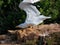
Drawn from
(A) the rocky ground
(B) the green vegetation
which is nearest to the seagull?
(A) the rocky ground

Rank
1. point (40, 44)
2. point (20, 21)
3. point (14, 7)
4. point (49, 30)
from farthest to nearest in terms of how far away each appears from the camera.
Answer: point (14, 7) → point (20, 21) → point (49, 30) → point (40, 44)

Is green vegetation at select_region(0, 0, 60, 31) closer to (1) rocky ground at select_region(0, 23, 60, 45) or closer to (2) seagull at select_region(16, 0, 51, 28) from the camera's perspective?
(2) seagull at select_region(16, 0, 51, 28)

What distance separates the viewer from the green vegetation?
6.85 meters

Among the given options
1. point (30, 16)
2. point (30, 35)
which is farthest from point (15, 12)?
point (30, 35)

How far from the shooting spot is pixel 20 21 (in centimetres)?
673

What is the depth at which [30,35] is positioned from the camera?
550 cm

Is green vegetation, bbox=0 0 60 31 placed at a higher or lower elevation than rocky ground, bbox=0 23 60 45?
higher

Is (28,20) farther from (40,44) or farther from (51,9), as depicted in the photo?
(51,9)

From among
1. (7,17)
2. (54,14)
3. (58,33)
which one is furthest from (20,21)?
(58,33)

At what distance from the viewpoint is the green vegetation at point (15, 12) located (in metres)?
6.85

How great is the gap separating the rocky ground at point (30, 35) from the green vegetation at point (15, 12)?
0.97m

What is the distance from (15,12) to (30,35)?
164 cm

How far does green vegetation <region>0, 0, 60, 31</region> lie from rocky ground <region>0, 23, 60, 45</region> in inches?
38.4

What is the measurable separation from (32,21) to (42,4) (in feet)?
3.79
